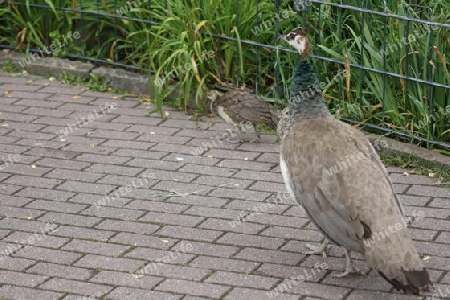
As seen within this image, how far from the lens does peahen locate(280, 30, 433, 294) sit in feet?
17.3

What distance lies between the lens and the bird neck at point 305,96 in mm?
6211

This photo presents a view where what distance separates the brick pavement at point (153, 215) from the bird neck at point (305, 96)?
83cm

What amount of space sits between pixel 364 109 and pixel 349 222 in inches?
102

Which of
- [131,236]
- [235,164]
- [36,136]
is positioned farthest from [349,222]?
[36,136]

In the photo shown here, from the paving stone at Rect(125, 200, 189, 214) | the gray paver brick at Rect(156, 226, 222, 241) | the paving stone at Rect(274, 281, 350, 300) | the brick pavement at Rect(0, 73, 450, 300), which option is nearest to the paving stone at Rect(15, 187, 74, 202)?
the brick pavement at Rect(0, 73, 450, 300)

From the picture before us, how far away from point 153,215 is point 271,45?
2.52m

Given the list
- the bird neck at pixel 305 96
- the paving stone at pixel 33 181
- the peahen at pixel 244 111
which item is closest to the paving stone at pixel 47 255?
the paving stone at pixel 33 181

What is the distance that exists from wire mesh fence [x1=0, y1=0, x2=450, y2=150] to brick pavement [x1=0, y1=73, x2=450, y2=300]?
517mm

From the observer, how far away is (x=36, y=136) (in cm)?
823

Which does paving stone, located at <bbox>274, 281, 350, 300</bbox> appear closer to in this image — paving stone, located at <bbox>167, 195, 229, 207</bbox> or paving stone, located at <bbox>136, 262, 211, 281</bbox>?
paving stone, located at <bbox>136, 262, 211, 281</bbox>

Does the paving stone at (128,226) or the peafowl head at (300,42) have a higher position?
the peafowl head at (300,42)

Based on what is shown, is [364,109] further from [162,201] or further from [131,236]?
[131,236]

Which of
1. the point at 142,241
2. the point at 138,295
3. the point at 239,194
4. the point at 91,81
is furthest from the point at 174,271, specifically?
the point at 91,81

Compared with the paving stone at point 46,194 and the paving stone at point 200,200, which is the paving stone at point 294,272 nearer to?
the paving stone at point 200,200
